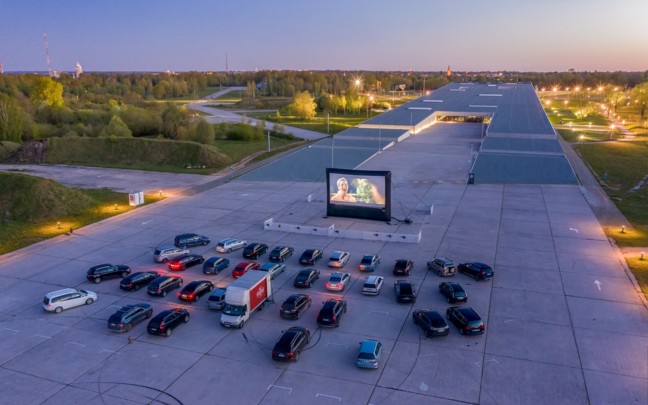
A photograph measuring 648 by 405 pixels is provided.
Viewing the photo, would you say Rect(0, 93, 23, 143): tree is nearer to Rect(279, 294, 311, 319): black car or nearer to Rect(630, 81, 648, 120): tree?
Rect(279, 294, 311, 319): black car

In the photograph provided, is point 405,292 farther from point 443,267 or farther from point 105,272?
point 105,272

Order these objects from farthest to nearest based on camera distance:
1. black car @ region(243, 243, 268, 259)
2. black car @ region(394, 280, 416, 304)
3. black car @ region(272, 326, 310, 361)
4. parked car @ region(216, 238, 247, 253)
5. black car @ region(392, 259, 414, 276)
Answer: parked car @ region(216, 238, 247, 253) → black car @ region(243, 243, 268, 259) → black car @ region(392, 259, 414, 276) → black car @ region(394, 280, 416, 304) → black car @ region(272, 326, 310, 361)

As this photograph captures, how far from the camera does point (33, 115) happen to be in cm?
10644

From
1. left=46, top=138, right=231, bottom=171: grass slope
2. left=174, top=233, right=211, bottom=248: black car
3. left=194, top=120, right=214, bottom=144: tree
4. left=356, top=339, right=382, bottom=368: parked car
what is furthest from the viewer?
left=194, top=120, right=214, bottom=144: tree

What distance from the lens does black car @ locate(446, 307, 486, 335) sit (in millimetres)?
23641

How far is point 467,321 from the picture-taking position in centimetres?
2377

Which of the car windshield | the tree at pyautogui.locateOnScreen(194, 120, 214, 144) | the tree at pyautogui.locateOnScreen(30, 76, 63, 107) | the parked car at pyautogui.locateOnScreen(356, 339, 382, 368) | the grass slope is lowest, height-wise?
the parked car at pyautogui.locateOnScreen(356, 339, 382, 368)

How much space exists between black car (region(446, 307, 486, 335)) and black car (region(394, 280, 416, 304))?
9.13ft

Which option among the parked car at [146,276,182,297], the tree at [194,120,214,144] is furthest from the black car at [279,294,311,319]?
the tree at [194,120,214,144]

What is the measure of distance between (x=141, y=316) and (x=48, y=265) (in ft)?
42.1

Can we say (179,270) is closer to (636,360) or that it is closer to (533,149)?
(636,360)

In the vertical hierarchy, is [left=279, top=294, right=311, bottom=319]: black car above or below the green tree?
below

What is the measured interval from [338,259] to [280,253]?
13.9 ft

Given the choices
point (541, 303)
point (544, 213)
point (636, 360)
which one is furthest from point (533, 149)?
point (636, 360)
